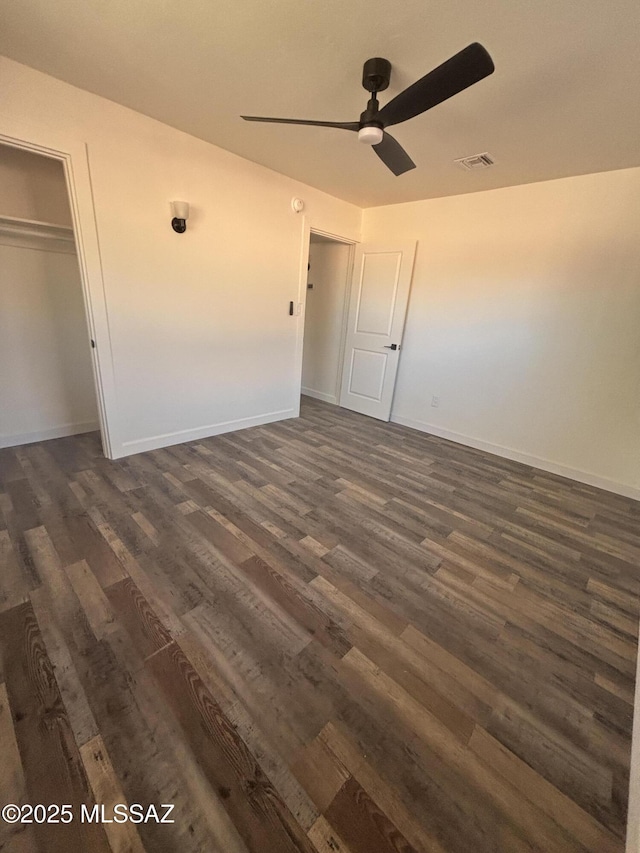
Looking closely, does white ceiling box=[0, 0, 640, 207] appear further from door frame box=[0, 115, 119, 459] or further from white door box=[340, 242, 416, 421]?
white door box=[340, 242, 416, 421]

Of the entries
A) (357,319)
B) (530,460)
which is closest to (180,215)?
(357,319)

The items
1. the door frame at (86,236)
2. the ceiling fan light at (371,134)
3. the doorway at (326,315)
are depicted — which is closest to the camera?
the ceiling fan light at (371,134)

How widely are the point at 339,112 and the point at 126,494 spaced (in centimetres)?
289

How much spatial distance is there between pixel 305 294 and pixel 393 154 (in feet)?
6.82

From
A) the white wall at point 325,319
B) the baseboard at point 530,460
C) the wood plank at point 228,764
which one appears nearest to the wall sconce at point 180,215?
the white wall at point 325,319

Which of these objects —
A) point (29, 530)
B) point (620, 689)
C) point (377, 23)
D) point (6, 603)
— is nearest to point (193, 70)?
point (377, 23)

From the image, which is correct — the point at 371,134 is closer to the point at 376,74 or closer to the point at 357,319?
the point at 376,74

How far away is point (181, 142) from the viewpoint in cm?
261

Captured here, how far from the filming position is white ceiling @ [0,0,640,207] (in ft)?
4.65

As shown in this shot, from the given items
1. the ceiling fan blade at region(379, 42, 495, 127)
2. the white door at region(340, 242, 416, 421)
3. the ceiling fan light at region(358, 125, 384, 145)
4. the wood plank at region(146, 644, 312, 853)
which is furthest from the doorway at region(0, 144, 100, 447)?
the white door at region(340, 242, 416, 421)

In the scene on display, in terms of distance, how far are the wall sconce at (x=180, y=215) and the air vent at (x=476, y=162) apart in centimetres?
215

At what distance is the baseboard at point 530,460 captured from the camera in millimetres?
2951

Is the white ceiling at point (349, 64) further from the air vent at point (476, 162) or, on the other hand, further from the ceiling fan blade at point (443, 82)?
the ceiling fan blade at point (443, 82)

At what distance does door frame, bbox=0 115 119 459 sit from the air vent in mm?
2735
